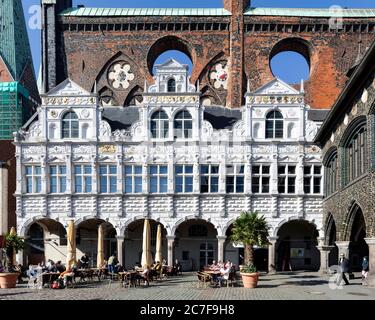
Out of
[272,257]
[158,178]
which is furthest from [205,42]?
[272,257]

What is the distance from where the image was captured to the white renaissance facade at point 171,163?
33250 millimetres

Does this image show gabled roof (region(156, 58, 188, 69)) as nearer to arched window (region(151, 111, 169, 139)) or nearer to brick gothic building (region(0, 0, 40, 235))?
arched window (region(151, 111, 169, 139))

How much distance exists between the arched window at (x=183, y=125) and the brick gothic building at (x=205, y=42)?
11919mm

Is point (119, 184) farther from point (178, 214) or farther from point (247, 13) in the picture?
point (247, 13)

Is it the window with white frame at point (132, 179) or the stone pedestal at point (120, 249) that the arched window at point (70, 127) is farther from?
the stone pedestal at point (120, 249)

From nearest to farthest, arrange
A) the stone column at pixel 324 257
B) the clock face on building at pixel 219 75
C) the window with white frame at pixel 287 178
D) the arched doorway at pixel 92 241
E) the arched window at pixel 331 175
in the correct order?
the arched window at pixel 331 175, the stone column at pixel 324 257, the window with white frame at pixel 287 178, the arched doorway at pixel 92 241, the clock face on building at pixel 219 75

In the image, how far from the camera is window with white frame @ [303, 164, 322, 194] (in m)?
33.3

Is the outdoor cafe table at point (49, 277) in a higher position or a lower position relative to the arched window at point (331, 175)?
lower

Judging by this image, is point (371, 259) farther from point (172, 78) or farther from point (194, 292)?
point (172, 78)

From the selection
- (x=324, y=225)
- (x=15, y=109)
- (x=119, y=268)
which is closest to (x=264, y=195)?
(x=324, y=225)

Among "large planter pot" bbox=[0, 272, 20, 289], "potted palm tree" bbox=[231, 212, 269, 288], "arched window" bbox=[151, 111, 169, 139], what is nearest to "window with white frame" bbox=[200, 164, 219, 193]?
"arched window" bbox=[151, 111, 169, 139]

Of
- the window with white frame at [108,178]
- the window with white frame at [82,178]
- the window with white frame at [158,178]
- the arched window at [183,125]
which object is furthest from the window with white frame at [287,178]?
the window with white frame at [82,178]

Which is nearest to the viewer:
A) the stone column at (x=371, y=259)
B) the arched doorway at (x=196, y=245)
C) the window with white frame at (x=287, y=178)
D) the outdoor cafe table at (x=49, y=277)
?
the stone column at (x=371, y=259)

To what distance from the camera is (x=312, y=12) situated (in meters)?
46.1
